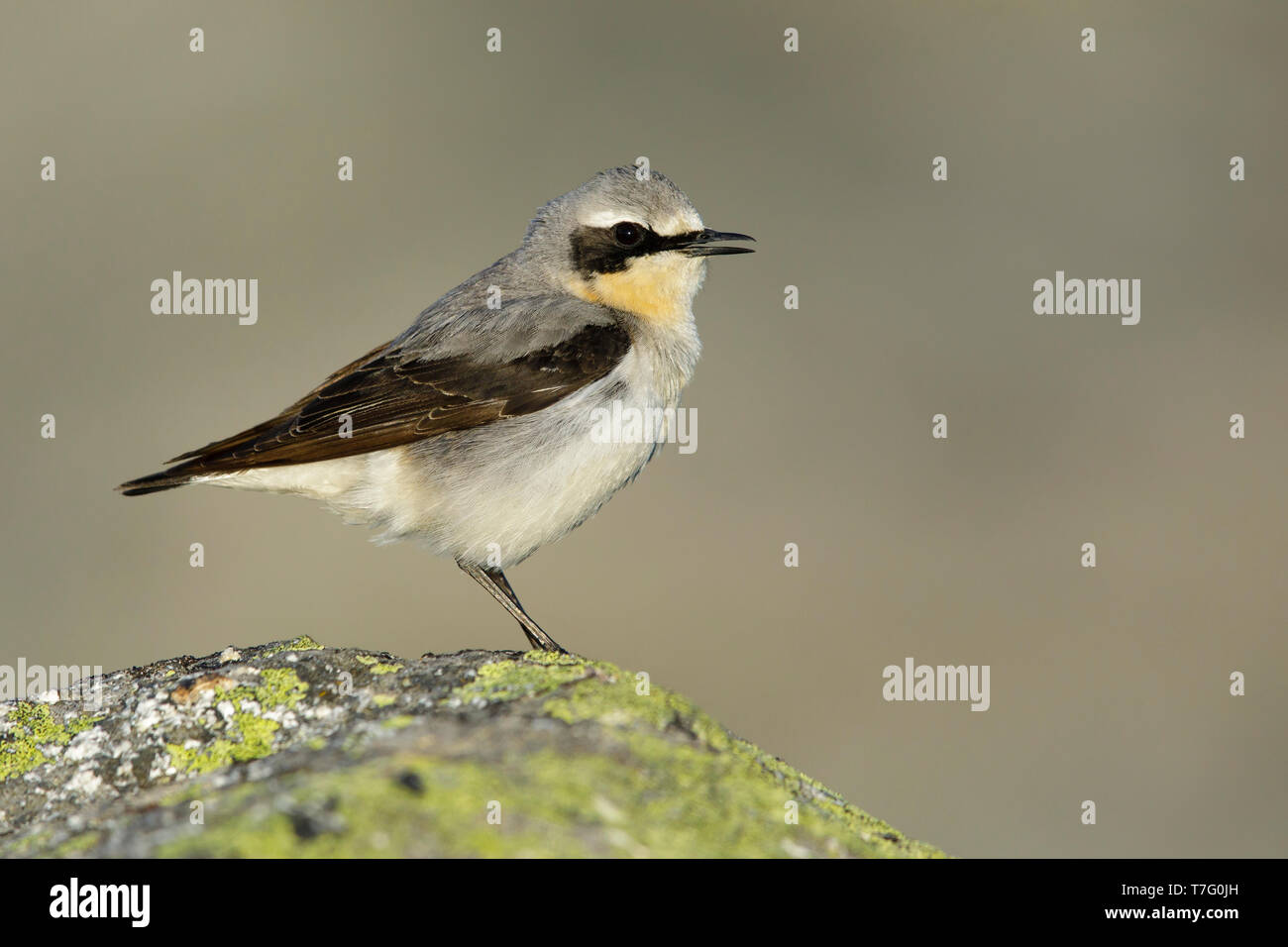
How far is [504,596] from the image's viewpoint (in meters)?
7.54

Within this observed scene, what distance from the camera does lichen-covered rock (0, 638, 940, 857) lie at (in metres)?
3.26

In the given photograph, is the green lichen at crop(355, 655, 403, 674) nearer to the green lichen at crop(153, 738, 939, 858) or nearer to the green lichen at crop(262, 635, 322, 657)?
the green lichen at crop(262, 635, 322, 657)

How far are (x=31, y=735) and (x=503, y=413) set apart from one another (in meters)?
3.00

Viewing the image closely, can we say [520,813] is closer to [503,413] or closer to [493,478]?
[493,478]

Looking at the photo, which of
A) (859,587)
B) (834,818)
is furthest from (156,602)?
(834,818)

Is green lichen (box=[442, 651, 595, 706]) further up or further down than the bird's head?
further down

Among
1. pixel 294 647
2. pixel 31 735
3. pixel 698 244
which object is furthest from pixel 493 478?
pixel 31 735

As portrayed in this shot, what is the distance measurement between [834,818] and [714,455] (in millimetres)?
13461

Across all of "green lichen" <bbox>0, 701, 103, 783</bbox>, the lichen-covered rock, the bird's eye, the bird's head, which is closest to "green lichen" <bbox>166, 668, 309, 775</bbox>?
the lichen-covered rock

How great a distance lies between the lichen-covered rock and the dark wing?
5.59 feet

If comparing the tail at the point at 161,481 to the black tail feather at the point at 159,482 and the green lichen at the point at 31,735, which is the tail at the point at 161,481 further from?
the green lichen at the point at 31,735

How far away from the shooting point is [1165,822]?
12.5 m

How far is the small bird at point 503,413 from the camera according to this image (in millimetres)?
6965

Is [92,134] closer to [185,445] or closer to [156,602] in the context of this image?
[185,445]
